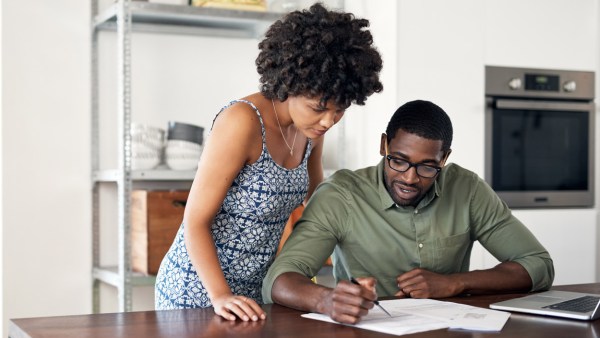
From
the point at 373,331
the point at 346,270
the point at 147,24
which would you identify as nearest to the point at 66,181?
the point at 147,24

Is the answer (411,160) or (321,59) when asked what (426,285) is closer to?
(411,160)

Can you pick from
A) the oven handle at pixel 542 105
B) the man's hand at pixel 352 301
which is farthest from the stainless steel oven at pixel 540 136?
the man's hand at pixel 352 301

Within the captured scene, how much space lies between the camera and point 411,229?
2.07 metres

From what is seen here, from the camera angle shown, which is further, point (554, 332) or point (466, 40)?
point (466, 40)

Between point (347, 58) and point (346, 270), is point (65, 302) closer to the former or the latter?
point (346, 270)

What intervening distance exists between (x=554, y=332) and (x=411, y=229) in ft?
1.99

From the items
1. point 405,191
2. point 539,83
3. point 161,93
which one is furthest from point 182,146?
point 539,83

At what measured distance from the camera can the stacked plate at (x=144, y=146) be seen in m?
3.06

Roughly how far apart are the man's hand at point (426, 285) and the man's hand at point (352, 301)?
0.35m

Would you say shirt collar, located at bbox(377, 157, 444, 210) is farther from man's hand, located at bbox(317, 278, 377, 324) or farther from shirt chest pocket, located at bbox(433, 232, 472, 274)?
man's hand, located at bbox(317, 278, 377, 324)

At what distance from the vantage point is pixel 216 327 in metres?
1.50

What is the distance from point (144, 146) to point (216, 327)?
5.50 feet

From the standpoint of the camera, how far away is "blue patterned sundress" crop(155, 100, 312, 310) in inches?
73.3

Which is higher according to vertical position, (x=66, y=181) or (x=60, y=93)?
(x=60, y=93)
